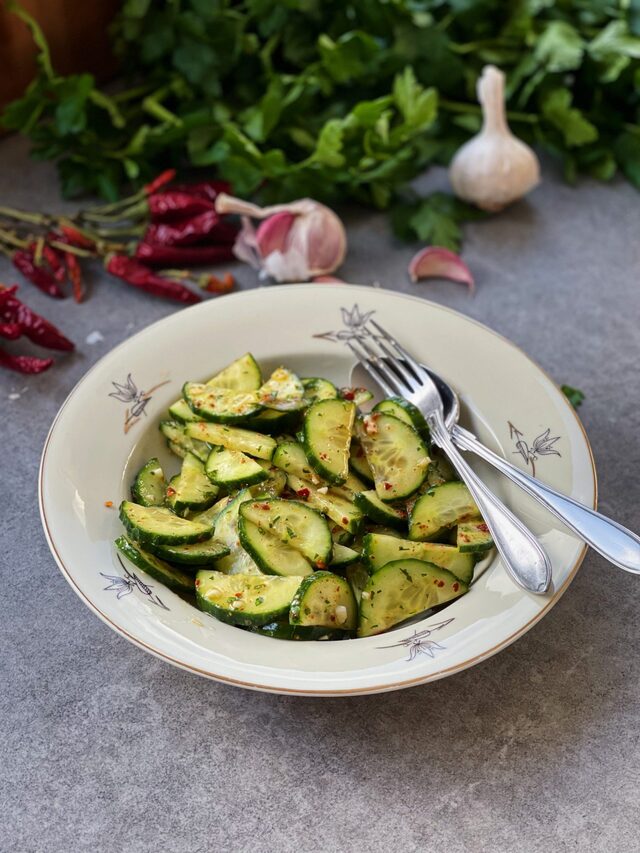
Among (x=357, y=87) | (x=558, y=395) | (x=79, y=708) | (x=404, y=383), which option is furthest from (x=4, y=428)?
(x=357, y=87)

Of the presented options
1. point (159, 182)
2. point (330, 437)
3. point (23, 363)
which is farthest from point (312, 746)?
point (159, 182)

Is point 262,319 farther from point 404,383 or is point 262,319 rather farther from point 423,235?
point 423,235

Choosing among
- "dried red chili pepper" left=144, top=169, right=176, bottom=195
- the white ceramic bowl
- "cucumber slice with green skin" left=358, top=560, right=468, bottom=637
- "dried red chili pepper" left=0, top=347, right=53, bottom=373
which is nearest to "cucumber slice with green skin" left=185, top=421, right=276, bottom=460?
the white ceramic bowl

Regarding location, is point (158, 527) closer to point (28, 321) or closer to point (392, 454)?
point (392, 454)

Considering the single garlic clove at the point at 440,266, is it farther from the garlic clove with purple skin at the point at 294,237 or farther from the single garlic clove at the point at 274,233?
the single garlic clove at the point at 274,233

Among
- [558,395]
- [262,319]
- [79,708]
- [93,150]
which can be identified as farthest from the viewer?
[93,150]

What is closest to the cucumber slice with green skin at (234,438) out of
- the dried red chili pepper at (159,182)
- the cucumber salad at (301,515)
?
the cucumber salad at (301,515)

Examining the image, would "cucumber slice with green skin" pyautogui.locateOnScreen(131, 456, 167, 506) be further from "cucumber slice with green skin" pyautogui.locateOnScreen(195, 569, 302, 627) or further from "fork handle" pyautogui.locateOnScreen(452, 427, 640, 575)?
"fork handle" pyautogui.locateOnScreen(452, 427, 640, 575)
